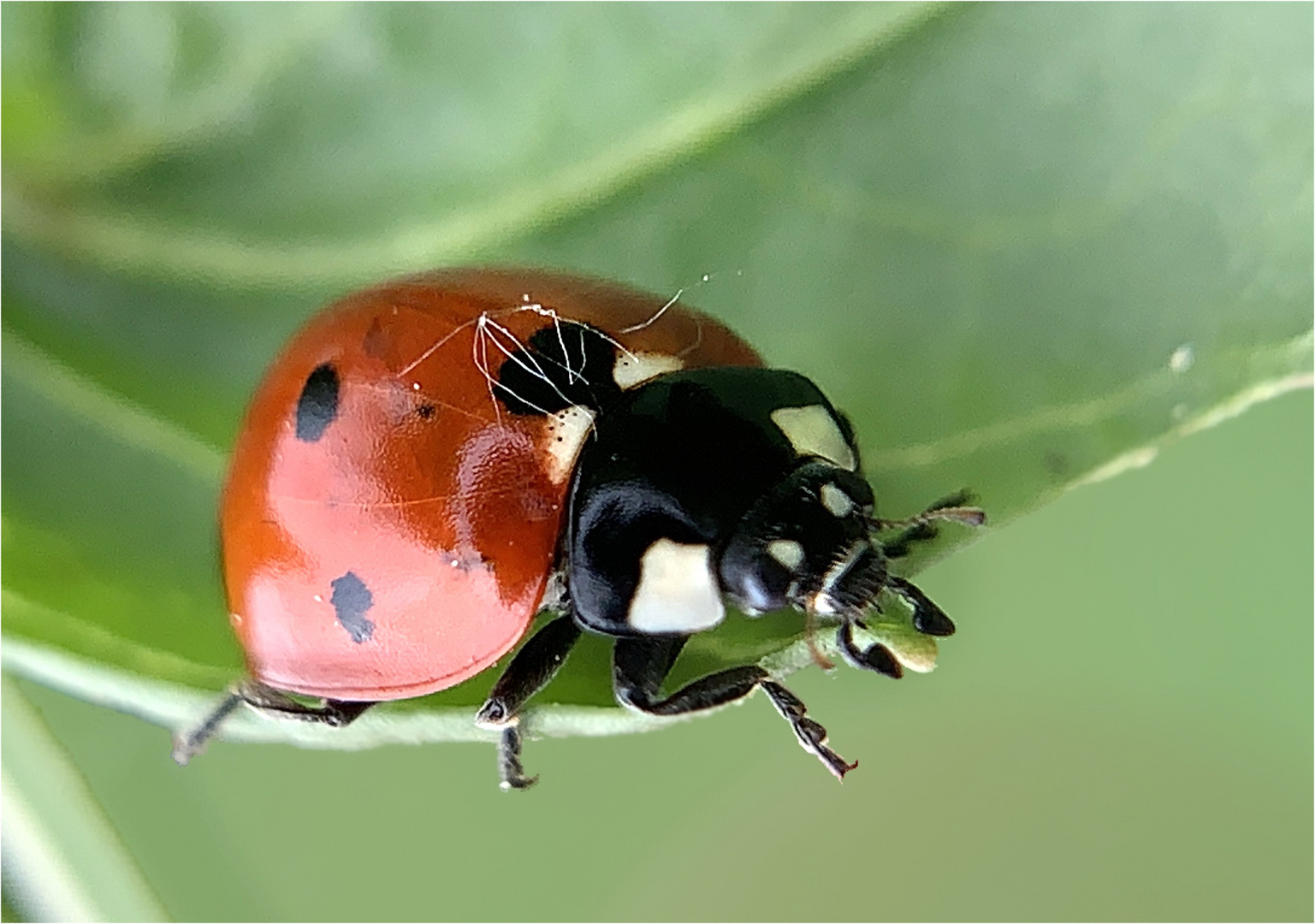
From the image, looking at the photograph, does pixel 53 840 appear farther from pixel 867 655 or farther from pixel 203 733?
pixel 867 655

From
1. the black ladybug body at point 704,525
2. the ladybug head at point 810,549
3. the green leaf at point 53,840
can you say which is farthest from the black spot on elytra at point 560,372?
the green leaf at point 53,840

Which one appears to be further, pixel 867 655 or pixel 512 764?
pixel 512 764

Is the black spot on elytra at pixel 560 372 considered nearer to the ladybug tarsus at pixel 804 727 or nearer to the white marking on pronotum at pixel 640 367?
the white marking on pronotum at pixel 640 367

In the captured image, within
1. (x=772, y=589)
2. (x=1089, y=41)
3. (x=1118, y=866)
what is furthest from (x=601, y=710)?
(x=1118, y=866)

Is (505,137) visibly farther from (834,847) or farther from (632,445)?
(834,847)

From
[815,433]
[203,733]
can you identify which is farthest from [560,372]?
[203,733]

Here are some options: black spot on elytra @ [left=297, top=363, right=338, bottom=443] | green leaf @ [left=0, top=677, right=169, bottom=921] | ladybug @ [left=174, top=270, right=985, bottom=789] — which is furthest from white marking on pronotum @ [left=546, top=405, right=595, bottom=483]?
green leaf @ [left=0, top=677, right=169, bottom=921]
